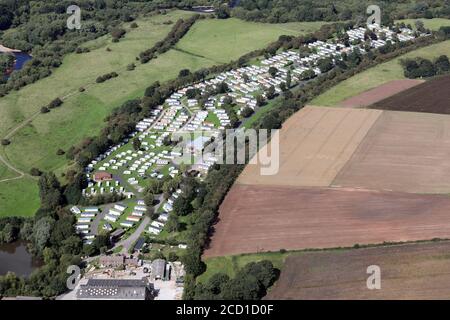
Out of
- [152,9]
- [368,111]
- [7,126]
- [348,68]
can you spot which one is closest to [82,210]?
[7,126]

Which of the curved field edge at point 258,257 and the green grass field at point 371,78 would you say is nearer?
the curved field edge at point 258,257

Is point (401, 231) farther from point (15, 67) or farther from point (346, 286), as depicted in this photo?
point (15, 67)

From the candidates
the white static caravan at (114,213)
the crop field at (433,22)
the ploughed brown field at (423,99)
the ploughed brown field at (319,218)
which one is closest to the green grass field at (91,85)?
the white static caravan at (114,213)

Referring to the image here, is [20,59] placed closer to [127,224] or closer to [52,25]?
[52,25]

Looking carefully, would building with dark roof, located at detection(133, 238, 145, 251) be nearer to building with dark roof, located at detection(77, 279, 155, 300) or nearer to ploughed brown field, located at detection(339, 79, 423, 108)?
building with dark roof, located at detection(77, 279, 155, 300)

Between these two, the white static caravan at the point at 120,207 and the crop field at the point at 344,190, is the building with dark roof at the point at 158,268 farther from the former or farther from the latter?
the white static caravan at the point at 120,207

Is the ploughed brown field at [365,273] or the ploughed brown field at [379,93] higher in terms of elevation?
the ploughed brown field at [365,273]

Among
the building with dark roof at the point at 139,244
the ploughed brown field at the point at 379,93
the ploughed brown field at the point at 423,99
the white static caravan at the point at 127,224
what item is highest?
the ploughed brown field at the point at 423,99

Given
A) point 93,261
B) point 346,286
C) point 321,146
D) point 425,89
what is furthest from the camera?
point 425,89
